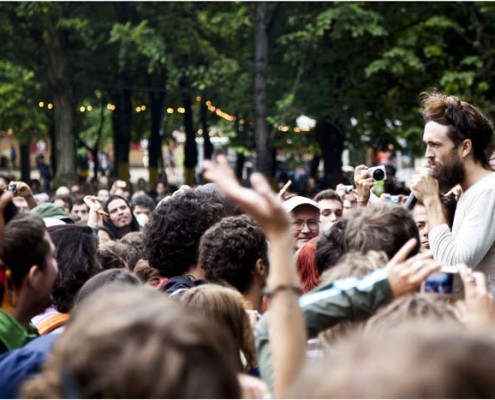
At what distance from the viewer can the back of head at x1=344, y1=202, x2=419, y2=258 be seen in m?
4.22

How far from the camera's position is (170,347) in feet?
6.73

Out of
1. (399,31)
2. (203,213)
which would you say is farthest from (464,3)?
(203,213)

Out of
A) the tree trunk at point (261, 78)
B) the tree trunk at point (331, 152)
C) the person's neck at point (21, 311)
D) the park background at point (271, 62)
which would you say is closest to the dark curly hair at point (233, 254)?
the person's neck at point (21, 311)

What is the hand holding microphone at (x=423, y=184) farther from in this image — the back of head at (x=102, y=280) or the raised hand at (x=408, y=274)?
the raised hand at (x=408, y=274)

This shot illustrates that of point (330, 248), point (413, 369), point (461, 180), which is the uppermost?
point (413, 369)

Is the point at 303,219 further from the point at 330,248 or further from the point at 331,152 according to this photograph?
the point at 331,152

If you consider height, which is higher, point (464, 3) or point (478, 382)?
point (464, 3)

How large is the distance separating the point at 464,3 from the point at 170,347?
26.4 meters

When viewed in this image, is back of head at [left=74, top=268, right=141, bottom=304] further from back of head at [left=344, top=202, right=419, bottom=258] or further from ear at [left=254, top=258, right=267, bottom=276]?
back of head at [left=344, top=202, right=419, bottom=258]

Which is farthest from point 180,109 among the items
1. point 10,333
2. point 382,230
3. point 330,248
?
point 10,333

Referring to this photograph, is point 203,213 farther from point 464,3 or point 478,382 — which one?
point 464,3

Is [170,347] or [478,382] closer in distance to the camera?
[478,382]

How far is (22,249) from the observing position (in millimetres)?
3955

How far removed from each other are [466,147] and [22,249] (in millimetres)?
2426
